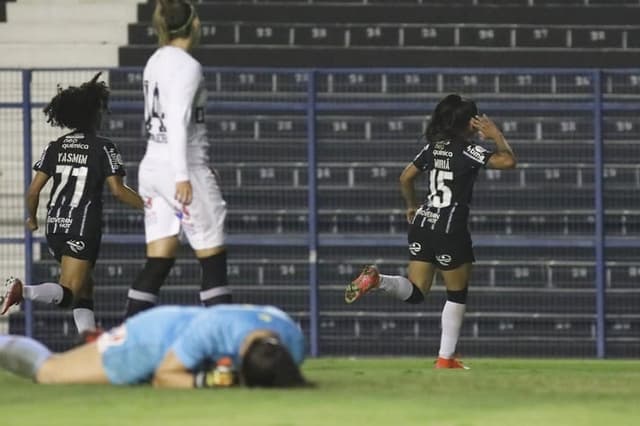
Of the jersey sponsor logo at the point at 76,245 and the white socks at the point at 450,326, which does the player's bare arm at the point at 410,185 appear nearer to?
the white socks at the point at 450,326

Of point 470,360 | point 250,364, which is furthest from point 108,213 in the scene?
point 250,364

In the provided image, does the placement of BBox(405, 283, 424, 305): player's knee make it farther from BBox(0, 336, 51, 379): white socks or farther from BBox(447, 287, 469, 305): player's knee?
BBox(0, 336, 51, 379): white socks

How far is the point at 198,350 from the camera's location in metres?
8.52

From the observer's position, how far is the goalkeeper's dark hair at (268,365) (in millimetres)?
8328

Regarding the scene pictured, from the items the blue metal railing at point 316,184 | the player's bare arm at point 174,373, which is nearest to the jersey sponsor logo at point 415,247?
the blue metal railing at point 316,184

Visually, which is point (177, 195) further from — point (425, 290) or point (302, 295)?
point (302, 295)

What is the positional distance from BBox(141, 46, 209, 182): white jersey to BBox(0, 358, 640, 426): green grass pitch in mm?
1344

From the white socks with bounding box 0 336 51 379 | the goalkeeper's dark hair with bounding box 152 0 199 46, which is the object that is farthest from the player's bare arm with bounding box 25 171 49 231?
the white socks with bounding box 0 336 51 379

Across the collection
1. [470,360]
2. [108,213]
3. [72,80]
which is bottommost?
[470,360]

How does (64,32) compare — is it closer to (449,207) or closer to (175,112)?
(449,207)

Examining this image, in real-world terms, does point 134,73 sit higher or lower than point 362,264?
higher

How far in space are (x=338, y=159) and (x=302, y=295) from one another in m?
1.28

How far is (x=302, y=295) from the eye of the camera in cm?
1719

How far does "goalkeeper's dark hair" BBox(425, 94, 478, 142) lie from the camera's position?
42.2 feet
